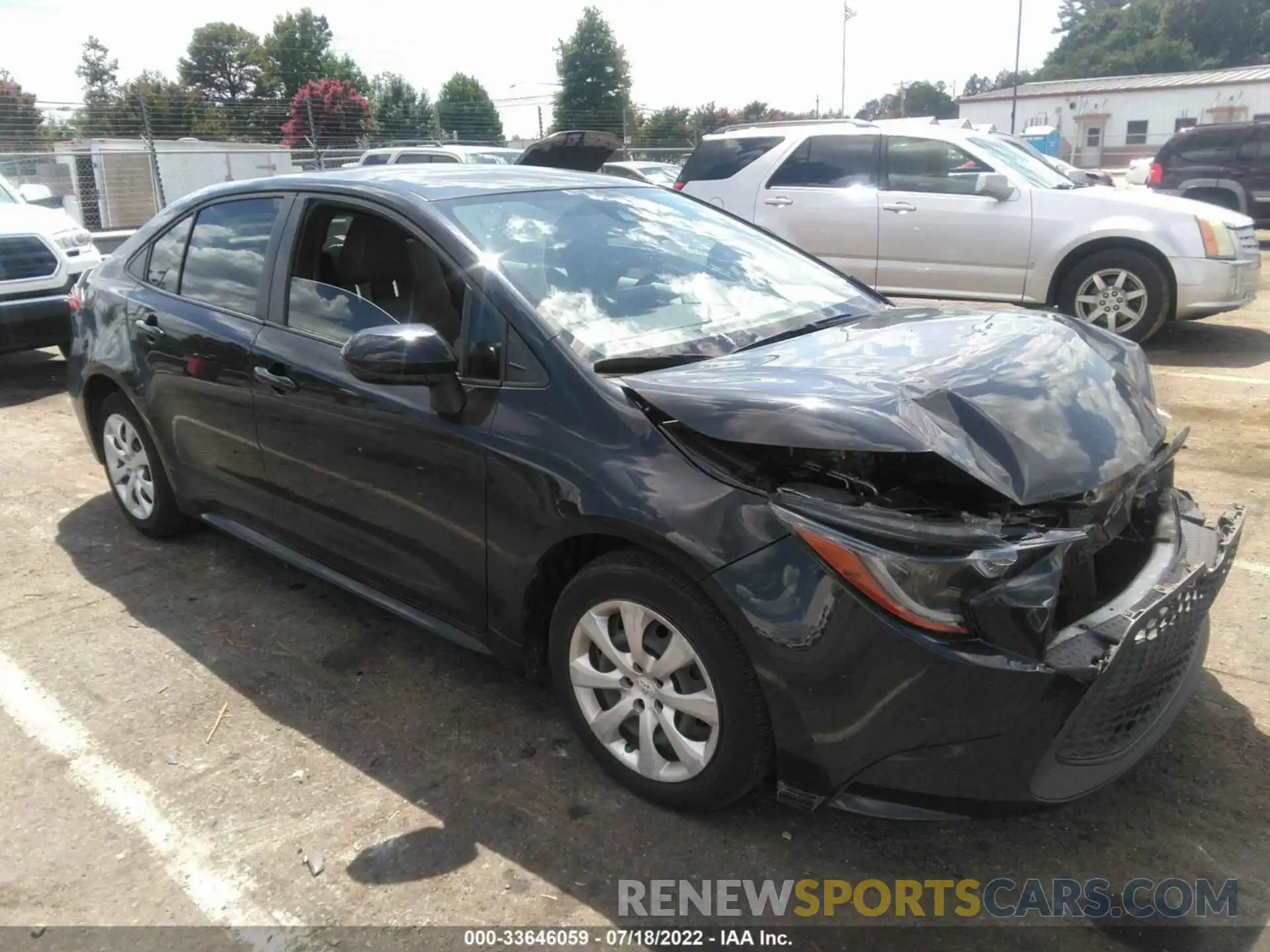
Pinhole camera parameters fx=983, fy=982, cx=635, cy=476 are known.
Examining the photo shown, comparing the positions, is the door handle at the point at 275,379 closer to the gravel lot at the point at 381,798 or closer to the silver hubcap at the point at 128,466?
the gravel lot at the point at 381,798

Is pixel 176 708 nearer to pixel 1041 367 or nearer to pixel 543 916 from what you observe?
pixel 543 916

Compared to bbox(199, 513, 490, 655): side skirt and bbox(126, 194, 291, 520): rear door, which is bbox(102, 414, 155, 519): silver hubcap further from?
bbox(199, 513, 490, 655): side skirt

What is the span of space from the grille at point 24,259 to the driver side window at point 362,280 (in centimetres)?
547

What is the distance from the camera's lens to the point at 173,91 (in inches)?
2009

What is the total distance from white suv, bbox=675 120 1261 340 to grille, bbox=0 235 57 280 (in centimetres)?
546

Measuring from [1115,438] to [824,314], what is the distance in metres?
1.11

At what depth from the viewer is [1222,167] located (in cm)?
1458

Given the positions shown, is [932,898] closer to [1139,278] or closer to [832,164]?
[1139,278]

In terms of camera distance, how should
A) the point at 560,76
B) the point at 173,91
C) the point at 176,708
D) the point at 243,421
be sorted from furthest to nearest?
the point at 560,76 < the point at 173,91 < the point at 243,421 < the point at 176,708

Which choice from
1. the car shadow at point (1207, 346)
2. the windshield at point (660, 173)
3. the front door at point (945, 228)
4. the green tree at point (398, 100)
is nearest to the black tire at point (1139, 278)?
the car shadow at point (1207, 346)

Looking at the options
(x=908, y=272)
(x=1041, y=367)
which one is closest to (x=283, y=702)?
(x=1041, y=367)

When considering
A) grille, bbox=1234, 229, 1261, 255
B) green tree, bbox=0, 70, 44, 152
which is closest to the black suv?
grille, bbox=1234, 229, 1261, 255

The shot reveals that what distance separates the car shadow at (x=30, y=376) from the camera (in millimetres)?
7594

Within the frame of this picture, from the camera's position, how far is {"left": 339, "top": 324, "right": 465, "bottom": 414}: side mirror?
2.73 metres
